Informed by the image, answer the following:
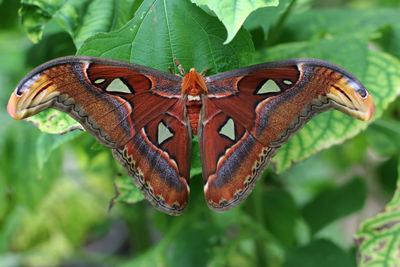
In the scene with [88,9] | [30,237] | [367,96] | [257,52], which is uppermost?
[88,9]

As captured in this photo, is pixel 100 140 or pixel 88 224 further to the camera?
pixel 88 224

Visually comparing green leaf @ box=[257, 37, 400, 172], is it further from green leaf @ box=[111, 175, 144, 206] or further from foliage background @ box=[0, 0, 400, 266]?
green leaf @ box=[111, 175, 144, 206]

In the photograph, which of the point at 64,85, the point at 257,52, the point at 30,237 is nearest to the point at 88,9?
the point at 64,85

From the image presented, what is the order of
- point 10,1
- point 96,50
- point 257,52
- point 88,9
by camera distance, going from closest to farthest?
point 96,50 < point 88,9 < point 257,52 < point 10,1

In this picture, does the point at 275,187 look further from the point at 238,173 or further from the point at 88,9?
the point at 88,9

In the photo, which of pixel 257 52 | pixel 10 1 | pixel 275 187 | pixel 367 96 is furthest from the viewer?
pixel 275 187

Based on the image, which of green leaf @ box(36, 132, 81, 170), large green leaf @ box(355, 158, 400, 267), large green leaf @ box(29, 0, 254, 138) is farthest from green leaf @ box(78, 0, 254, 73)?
large green leaf @ box(355, 158, 400, 267)

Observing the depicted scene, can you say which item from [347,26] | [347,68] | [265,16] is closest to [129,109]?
[265,16]

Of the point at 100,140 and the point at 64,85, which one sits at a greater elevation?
the point at 64,85
